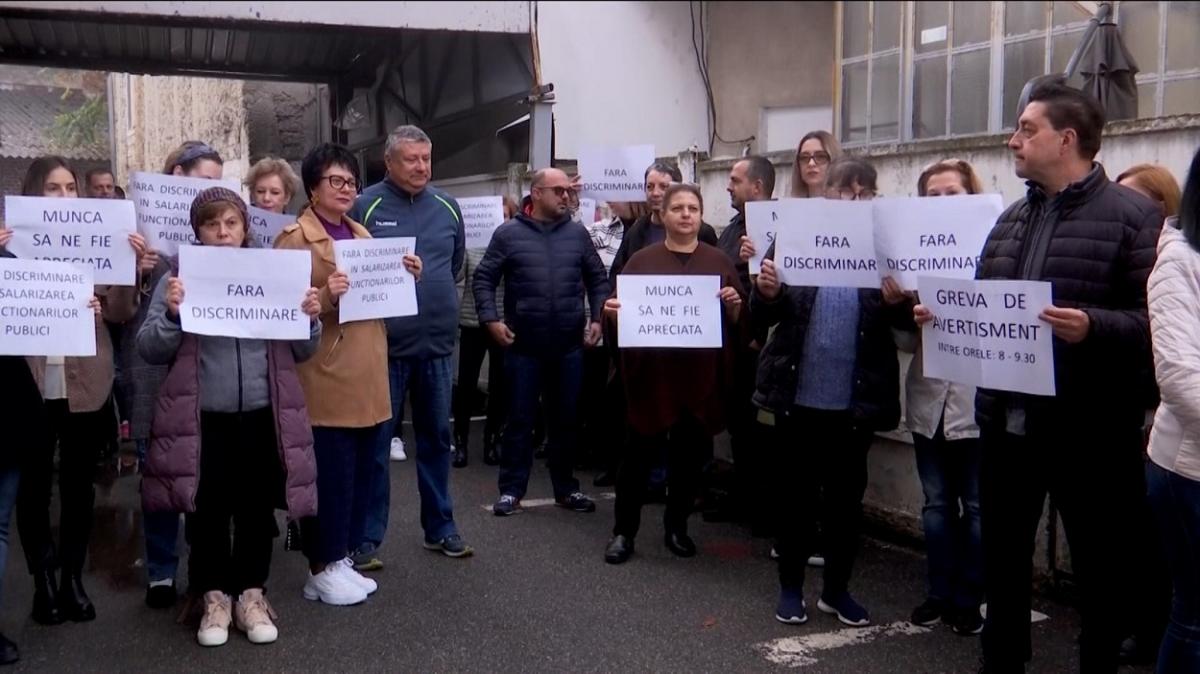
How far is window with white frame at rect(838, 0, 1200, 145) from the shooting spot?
7.84 m

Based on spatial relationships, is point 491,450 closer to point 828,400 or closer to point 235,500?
point 235,500

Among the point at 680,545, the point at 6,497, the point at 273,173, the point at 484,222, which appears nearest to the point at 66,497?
the point at 6,497

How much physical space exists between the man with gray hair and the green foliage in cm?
2729

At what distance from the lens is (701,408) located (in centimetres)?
563

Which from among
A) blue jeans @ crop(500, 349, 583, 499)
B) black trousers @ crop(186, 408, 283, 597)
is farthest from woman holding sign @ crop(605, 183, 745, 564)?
black trousers @ crop(186, 408, 283, 597)

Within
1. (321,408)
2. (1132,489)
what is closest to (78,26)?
(321,408)

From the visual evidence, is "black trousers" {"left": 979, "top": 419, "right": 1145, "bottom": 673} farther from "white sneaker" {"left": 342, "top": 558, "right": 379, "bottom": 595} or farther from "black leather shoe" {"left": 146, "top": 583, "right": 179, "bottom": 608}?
"black leather shoe" {"left": 146, "top": 583, "right": 179, "bottom": 608}

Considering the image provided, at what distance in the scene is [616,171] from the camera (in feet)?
25.0

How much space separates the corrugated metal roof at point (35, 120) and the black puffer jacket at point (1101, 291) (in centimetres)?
1695

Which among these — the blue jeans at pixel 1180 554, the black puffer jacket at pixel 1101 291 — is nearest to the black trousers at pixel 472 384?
the black puffer jacket at pixel 1101 291

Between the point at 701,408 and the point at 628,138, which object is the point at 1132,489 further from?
the point at 628,138

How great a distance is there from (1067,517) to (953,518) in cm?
115

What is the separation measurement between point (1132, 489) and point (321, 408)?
3.12 meters

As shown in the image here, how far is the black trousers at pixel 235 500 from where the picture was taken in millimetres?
4539
